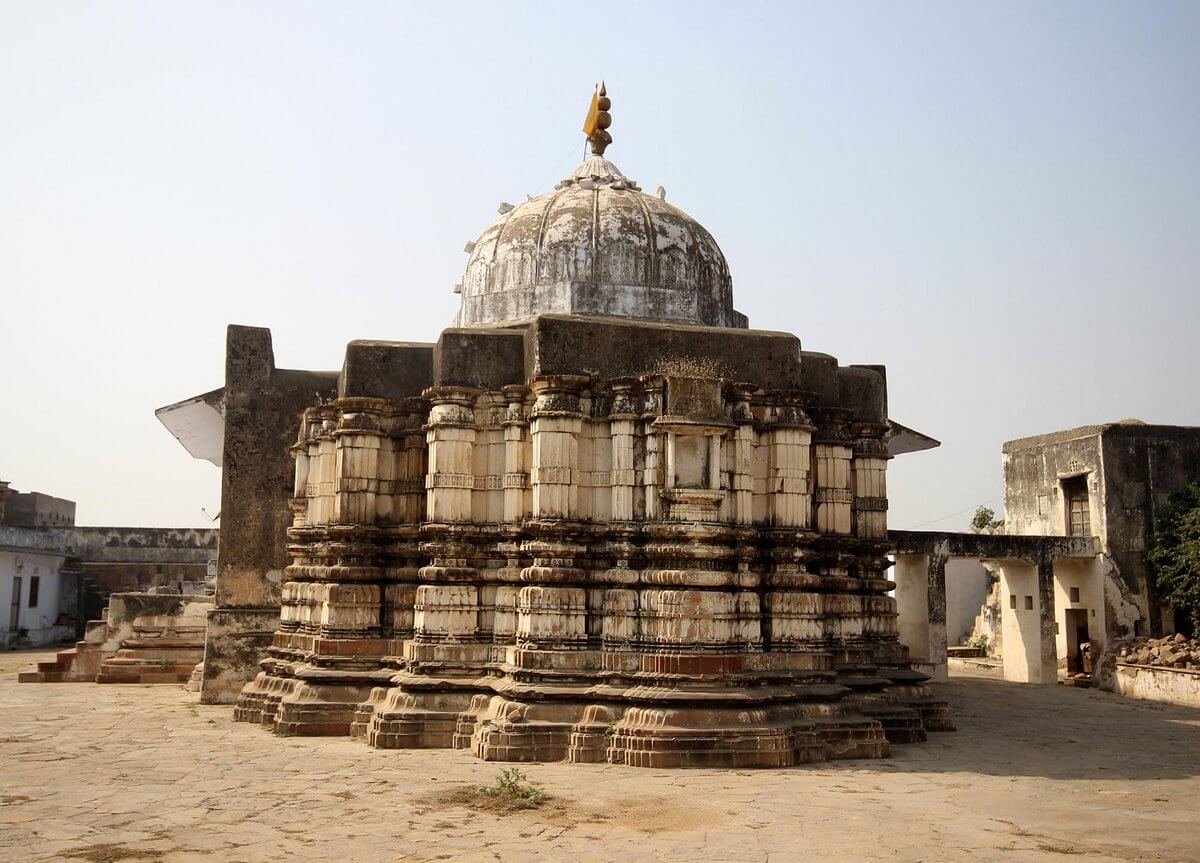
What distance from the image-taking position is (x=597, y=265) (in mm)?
14797

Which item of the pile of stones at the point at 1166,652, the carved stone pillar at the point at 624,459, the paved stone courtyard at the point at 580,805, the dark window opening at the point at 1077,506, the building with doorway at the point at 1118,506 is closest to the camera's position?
the paved stone courtyard at the point at 580,805

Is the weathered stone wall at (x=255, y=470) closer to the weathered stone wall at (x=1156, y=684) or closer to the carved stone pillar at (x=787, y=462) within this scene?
the carved stone pillar at (x=787, y=462)

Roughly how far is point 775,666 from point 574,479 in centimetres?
265

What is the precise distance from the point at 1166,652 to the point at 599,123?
13.6 metres

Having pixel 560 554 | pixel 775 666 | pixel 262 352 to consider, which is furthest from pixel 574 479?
pixel 262 352

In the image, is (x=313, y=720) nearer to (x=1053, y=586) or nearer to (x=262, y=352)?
(x=262, y=352)

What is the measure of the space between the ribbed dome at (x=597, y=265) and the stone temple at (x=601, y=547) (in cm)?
5

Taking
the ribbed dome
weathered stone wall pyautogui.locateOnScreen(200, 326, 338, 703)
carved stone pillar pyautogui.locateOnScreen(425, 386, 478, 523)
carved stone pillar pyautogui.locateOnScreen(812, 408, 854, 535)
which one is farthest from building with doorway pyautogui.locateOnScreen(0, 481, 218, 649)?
carved stone pillar pyautogui.locateOnScreen(812, 408, 854, 535)

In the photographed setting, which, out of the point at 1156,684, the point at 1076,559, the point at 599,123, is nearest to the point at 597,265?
the point at 599,123

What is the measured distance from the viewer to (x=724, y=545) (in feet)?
→ 38.8

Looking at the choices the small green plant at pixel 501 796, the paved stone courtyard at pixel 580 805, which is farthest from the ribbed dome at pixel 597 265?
the small green plant at pixel 501 796

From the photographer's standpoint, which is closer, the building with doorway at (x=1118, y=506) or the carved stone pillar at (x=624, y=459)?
the carved stone pillar at (x=624, y=459)

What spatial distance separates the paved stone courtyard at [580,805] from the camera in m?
7.63

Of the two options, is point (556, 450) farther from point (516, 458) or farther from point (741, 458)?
point (741, 458)
